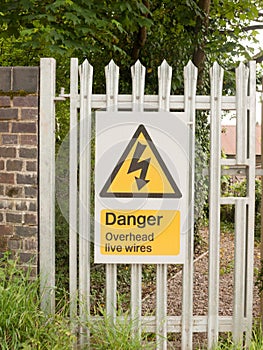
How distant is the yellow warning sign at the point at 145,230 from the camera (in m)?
4.31

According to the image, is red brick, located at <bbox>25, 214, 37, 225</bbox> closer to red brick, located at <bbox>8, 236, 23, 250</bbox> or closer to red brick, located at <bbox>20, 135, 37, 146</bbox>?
red brick, located at <bbox>8, 236, 23, 250</bbox>

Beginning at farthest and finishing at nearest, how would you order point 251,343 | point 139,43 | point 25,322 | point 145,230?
point 139,43 → point 145,230 → point 251,343 → point 25,322

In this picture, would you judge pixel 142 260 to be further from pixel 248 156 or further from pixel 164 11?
pixel 164 11

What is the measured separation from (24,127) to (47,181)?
43 cm

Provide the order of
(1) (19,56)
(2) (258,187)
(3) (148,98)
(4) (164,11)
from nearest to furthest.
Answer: (3) (148,98), (4) (164,11), (1) (19,56), (2) (258,187)

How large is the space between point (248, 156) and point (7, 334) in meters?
2.10

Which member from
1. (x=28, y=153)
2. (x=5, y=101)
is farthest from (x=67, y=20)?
(x=28, y=153)

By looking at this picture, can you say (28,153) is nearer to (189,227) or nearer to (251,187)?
(189,227)

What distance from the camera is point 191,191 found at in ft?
14.2

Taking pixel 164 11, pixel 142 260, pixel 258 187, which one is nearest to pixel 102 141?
pixel 142 260

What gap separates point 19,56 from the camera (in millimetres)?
10094

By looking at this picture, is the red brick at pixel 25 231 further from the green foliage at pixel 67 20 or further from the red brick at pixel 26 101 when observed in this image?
the green foliage at pixel 67 20

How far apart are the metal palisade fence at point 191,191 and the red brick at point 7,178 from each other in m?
0.23

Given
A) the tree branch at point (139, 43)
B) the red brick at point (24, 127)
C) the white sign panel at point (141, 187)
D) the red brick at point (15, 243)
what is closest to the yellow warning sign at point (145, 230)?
the white sign panel at point (141, 187)
